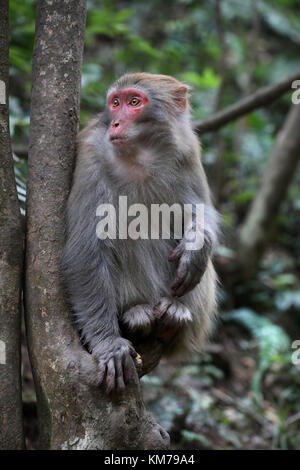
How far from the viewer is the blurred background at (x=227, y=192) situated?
21.1 ft

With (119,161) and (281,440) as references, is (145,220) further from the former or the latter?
(281,440)

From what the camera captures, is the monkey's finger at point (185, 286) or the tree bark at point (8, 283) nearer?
the tree bark at point (8, 283)

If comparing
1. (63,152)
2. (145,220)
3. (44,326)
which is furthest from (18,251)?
(145,220)

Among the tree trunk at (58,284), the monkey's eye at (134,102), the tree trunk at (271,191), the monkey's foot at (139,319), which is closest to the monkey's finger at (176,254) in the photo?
the monkey's foot at (139,319)

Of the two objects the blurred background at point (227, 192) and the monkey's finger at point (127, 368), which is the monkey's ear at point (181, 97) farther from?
the monkey's finger at point (127, 368)

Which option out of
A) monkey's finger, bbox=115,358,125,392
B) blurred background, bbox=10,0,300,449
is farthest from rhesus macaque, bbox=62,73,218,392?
blurred background, bbox=10,0,300,449

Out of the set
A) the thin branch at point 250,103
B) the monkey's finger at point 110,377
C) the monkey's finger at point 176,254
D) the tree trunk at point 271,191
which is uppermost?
the thin branch at point 250,103

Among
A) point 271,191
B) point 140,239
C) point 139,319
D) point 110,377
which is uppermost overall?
point 271,191

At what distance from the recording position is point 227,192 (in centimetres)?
1170

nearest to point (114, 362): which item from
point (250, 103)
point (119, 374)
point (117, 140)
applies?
point (119, 374)

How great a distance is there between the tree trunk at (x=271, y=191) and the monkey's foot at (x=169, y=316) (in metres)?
6.16

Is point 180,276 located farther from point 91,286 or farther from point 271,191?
point 271,191

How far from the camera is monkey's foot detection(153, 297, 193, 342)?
400 cm

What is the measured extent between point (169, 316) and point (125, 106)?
175 cm
